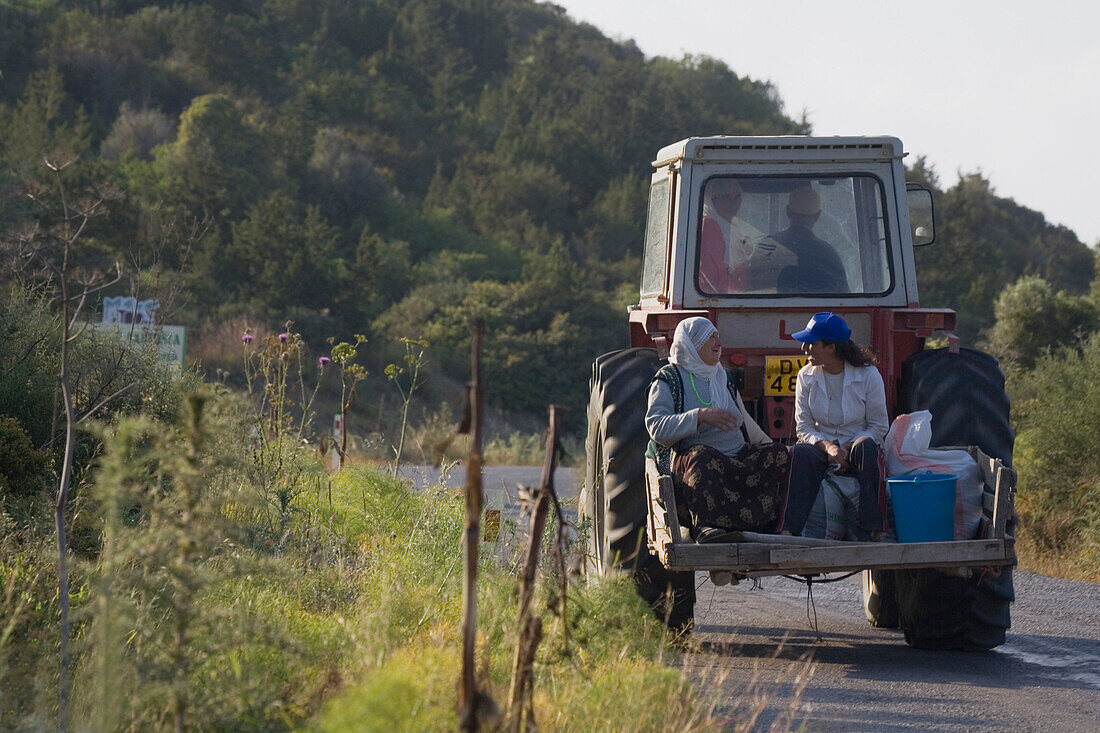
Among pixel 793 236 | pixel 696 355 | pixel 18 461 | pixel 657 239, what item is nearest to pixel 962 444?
pixel 696 355

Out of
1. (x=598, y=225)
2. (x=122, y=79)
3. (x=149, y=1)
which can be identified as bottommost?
(x=598, y=225)

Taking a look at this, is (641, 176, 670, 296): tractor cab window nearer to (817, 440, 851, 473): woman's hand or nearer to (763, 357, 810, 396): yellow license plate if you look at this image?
(763, 357, 810, 396): yellow license plate

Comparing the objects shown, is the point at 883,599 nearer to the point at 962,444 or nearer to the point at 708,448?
the point at 962,444

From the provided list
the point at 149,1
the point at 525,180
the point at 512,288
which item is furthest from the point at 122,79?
the point at 512,288

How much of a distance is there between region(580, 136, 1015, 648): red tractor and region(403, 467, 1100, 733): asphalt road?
0.37 metres

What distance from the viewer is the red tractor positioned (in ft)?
24.0

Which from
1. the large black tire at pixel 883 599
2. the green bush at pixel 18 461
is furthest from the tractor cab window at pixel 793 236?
the green bush at pixel 18 461

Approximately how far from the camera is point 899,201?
8.77 meters

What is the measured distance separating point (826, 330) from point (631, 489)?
1385mm

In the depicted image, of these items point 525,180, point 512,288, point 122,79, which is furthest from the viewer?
point 525,180

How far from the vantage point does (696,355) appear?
286 inches

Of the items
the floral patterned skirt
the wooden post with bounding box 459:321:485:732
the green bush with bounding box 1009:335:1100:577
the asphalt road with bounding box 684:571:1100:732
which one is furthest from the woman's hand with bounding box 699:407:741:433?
the green bush with bounding box 1009:335:1100:577

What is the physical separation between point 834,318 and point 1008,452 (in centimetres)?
127

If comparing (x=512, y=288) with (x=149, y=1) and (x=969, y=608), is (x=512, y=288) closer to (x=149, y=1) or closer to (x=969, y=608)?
(x=149, y=1)
